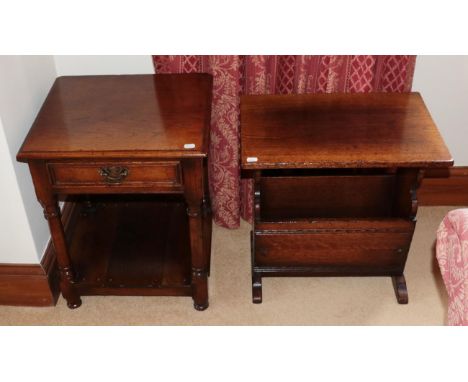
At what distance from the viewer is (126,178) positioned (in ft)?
Result: 7.12

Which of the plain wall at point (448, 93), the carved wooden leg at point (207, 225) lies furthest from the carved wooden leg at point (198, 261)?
the plain wall at point (448, 93)

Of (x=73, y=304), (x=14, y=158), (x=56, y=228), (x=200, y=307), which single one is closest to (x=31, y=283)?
(x=73, y=304)

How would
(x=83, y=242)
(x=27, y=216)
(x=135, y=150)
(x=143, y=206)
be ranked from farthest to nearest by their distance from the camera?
1. (x=143, y=206)
2. (x=83, y=242)
3. (x=27, y=216)
4. (x=135, y=150)

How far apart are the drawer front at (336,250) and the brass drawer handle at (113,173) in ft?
2.02

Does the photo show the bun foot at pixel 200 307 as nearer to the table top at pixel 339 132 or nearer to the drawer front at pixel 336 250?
the drawer front at pixel 336 250

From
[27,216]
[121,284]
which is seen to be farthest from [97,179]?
[121,284]

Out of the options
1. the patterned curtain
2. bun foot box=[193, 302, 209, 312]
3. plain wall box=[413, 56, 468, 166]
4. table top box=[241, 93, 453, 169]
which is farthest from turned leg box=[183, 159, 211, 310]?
plain wall box=[413, 56, 468, 166]

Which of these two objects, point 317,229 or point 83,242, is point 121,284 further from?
point 317,229

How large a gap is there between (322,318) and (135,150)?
1080 mm

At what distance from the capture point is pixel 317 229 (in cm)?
246

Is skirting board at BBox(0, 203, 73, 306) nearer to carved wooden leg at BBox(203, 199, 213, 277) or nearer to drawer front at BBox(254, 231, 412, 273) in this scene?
carved wooden leg at BBox(203, 199, 213, 277)

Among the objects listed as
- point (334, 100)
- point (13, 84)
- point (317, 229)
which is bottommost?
point (317, 229)

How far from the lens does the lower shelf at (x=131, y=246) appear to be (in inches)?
101

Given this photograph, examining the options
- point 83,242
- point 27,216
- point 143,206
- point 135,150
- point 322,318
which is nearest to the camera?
point 135,150
